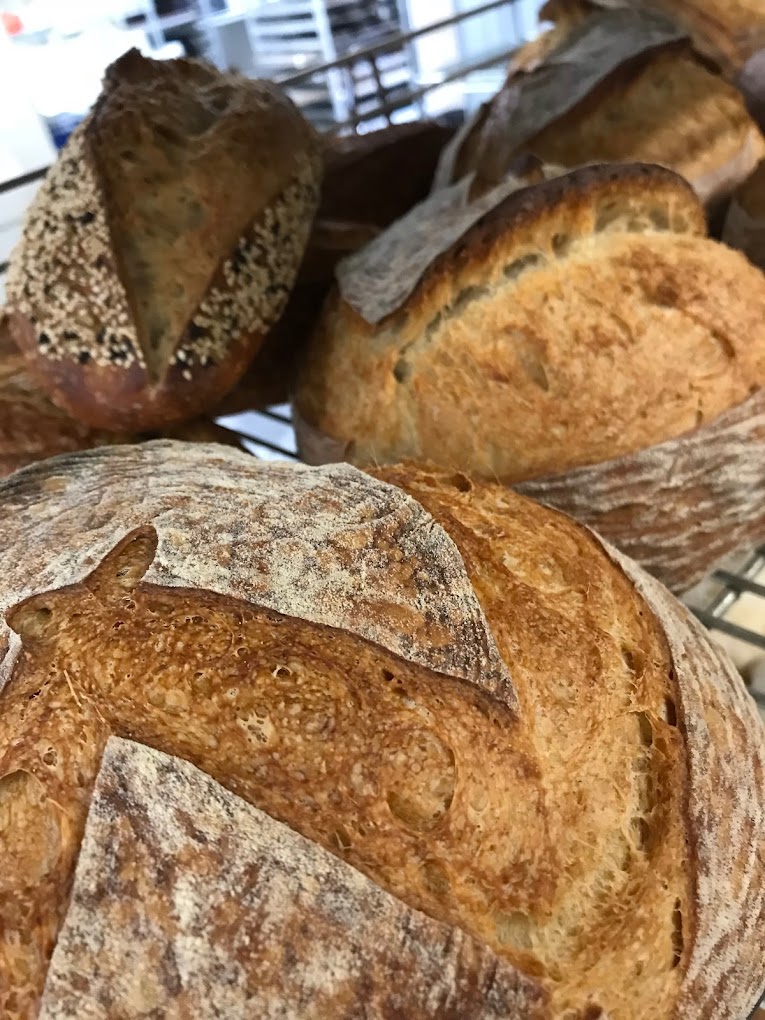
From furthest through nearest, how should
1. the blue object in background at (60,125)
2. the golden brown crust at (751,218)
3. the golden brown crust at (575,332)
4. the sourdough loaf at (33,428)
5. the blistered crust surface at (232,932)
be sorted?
the blue object in background at (60,125), the golden brown crust at (751,218), the sourdough loaf at (33,428), the golden brown crust at (575,332), the blistered crust surface at (232,932)

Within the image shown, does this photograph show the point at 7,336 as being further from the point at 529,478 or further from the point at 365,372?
the point at 529,478

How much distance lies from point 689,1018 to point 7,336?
37.1 inches

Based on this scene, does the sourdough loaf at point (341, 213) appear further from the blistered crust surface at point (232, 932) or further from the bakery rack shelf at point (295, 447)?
the blistered crust surface at point (232, 932)

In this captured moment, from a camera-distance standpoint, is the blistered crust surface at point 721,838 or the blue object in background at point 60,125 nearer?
the blistered crust surface at point 721,838

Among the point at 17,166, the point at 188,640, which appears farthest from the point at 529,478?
the point at 17,166

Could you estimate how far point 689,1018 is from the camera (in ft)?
1.95

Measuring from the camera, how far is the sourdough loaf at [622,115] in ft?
3.58

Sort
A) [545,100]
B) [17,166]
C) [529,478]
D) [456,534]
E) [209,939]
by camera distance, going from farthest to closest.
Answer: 1. [17,166]
2. [545,100]
3. [529,478]
4. [456,534]
5. [209,939]

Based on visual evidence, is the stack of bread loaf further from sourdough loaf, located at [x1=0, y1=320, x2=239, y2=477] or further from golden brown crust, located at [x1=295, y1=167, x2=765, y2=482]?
sourdough loaf, located at [x1=0, y1=320, x2=239, y2=477]

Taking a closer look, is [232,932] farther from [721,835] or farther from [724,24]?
[724,24]

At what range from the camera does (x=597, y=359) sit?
2.88 ft

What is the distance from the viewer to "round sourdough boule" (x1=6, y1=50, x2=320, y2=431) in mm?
910

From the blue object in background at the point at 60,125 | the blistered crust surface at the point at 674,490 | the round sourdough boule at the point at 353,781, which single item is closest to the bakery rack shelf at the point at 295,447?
the blistered crust surface at the point at 674,490

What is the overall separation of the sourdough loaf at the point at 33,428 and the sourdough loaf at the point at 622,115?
0.51 m
